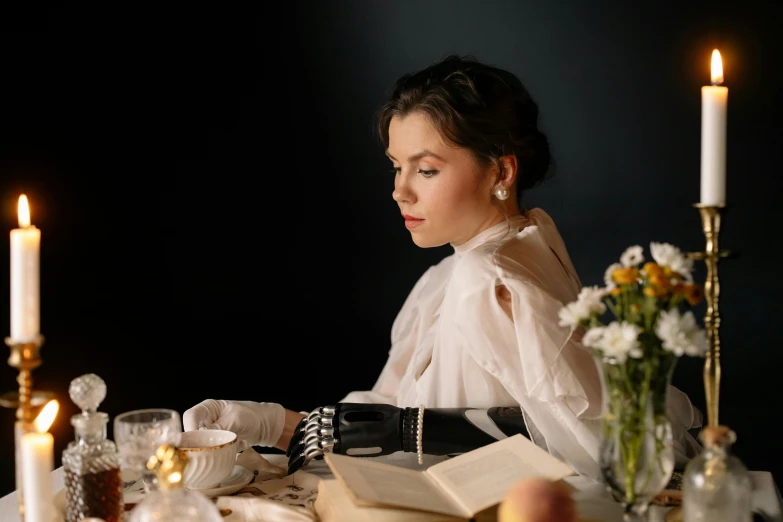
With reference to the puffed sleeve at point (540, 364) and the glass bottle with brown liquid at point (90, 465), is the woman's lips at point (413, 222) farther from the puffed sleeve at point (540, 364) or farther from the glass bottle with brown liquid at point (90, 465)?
the glass bottle with brown liquid at point (90, 465)

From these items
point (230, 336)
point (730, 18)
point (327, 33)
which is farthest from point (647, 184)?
point (230, 336)

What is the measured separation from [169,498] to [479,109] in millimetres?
1171

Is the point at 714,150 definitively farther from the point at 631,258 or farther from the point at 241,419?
the point at 241,419

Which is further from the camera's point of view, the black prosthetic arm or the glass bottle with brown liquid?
the black prosthetic arm

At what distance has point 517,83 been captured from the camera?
198cm

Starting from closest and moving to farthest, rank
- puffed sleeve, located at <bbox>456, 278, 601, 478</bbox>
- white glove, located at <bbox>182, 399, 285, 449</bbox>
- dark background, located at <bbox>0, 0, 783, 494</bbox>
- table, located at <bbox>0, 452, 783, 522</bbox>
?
table, located at <bbox>0, 452, 783, 522</bbox>
puffed sleeve, located at <bbox>456, 278, 601, 478</bbox>
white glove, located at <bbox>182, 399, 285, 449</bbox>
dark background, located at <bbox>0, 0, 783, 494</bbox>

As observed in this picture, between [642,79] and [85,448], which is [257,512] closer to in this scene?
[85,448]

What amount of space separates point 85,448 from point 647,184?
1961mm

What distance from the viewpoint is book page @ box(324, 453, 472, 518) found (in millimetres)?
1151

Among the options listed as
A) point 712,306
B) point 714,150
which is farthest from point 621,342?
point 714,150

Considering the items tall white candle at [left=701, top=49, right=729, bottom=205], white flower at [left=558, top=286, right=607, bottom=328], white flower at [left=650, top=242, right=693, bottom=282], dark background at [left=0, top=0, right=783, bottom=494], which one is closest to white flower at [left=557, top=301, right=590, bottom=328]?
white flower at [left=558, top=286, right=607, bottom=328]

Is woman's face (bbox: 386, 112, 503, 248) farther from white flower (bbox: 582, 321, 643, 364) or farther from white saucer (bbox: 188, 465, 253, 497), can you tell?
white flower (bbox: 582, 321, 643, 364)

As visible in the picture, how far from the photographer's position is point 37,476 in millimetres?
1063

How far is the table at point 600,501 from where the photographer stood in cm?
127
